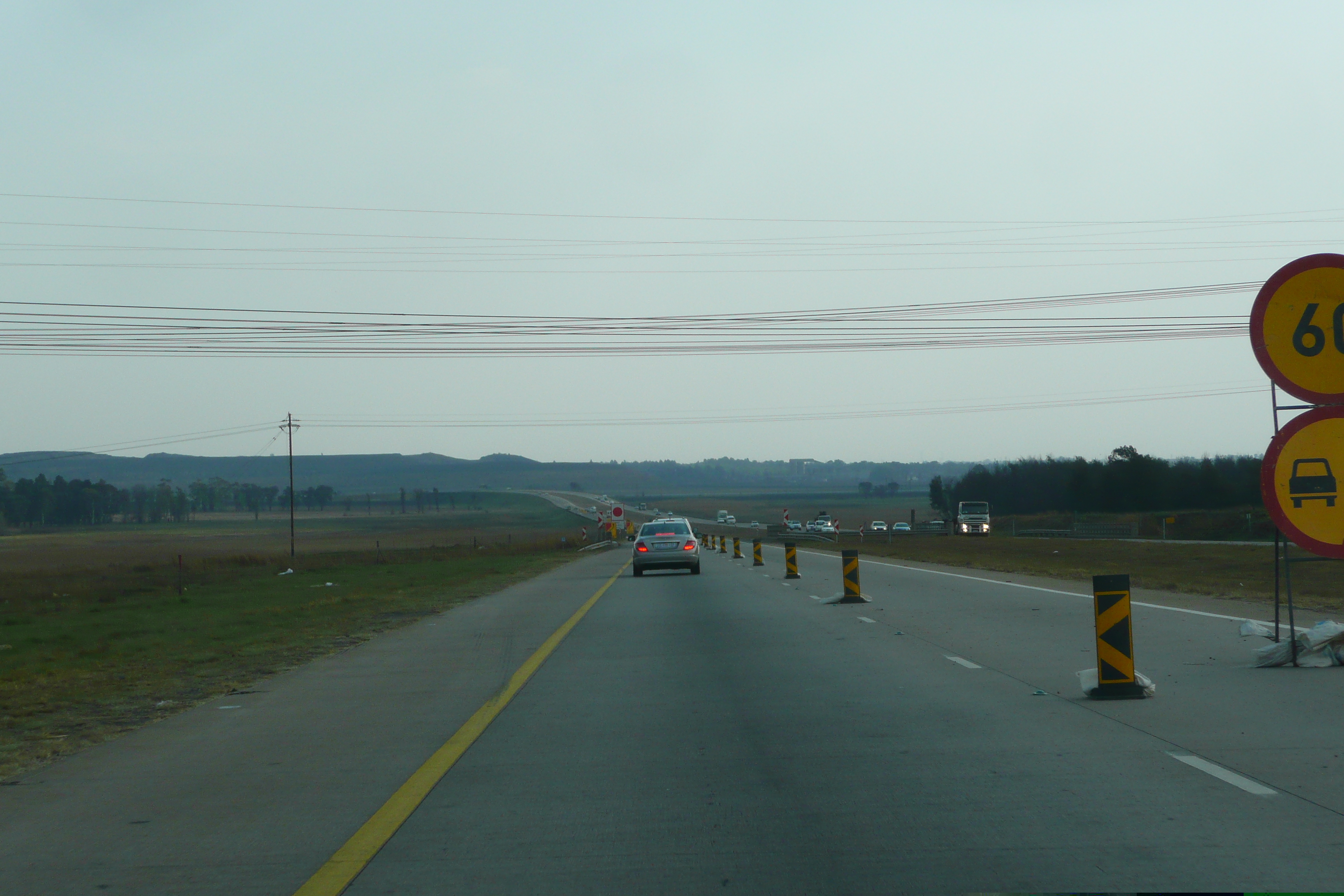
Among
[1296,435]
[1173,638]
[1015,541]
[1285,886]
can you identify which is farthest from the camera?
[1015,541]

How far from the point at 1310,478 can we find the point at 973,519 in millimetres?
71643

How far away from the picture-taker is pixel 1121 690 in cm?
1020

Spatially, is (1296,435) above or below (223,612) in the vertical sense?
above

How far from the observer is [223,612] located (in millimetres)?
29719

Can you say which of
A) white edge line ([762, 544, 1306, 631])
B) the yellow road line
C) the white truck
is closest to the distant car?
white edge line ([762, 544, 1306, 631])

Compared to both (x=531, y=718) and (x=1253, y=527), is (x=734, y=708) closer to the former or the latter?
(x=531, y=718)

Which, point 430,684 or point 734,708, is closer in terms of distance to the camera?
point 734,708

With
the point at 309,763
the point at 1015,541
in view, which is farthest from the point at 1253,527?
the point at 309,763

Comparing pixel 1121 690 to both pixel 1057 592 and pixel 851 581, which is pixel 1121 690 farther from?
pixel 1057 592

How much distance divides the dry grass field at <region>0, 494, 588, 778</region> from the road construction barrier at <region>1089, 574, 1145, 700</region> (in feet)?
26.9

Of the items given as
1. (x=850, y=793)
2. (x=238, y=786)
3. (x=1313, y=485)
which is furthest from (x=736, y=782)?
(x=1313, y=485)

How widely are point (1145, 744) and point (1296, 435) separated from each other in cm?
422

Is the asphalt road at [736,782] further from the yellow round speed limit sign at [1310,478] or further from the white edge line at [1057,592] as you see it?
the white edge line at [1057,592]

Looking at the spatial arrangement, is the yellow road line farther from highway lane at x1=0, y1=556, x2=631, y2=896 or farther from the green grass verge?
the green grass verge
